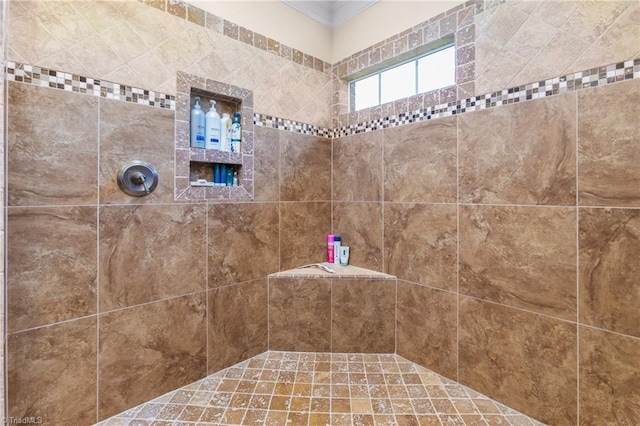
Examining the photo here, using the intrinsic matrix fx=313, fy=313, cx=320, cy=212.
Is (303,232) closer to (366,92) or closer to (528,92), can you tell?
(366,92)

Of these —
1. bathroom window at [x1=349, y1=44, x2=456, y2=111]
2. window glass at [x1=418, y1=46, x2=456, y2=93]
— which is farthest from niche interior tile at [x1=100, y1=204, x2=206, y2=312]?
window glass at [x1=418, y1=46, x2=456, y2=93]

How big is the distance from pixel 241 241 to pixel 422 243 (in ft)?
3.55

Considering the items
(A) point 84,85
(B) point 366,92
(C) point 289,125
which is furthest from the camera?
(B) point 366,92

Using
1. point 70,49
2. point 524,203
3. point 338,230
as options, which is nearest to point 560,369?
point 524,203

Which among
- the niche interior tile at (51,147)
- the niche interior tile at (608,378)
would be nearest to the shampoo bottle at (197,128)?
the niche interior tile at (51,147)

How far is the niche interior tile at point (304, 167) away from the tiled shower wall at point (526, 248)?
47 cm

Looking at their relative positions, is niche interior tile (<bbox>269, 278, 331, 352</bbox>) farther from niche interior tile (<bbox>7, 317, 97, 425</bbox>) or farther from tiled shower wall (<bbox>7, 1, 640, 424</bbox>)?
niche interior tile (<bbox>7, 317, 97, 425</bbox>)

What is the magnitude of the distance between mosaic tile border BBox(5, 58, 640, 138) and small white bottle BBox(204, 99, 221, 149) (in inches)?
8.2

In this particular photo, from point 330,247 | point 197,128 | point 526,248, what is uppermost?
point 197,128

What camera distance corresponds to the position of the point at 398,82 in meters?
2.10

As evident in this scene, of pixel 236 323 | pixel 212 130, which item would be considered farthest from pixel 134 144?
pixel 236 323

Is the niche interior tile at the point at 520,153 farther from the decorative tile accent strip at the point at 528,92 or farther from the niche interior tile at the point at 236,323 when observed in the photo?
the niche interior tile at the point at 236,323

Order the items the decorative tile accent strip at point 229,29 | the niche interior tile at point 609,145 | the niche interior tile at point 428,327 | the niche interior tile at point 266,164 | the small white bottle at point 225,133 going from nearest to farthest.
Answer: the niche interior tile at point 609,145 < the decorative tile accent strip at point 229,29 < the niche interior tile at point 428,327 < the small white bottle at point 225,133 < the niche interior tile at point 266,164

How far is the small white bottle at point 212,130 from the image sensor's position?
1.76m
